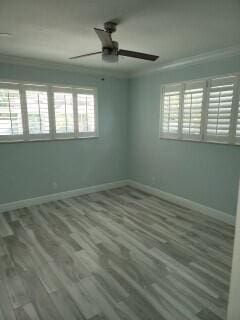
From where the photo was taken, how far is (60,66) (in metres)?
3.90

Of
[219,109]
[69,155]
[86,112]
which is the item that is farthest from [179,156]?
[69,155]

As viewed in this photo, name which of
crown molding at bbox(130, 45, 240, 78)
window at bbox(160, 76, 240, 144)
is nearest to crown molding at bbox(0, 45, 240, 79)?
crown molding at bbox(130, 45, 240, 78)

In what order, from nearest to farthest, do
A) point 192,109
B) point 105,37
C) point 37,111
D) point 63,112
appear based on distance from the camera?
1. point 105,37
2. point 192,109
3. point 37,111
4. point 63,112

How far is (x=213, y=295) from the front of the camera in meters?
1.96

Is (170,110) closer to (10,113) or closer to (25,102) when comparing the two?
(25,102)

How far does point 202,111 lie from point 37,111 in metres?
2.81

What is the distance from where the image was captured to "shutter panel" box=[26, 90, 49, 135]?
372cm

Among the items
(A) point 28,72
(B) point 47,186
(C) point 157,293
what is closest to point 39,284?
(C) point 157,293

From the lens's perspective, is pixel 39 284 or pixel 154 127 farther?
pixel 154 127

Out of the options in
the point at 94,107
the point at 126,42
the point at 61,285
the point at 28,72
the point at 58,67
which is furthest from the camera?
the point at 94,107

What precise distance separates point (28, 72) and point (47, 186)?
6.76 ft

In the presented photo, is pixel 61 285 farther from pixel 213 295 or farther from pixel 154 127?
pixel 154 127

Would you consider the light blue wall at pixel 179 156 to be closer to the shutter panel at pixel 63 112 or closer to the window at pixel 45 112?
the window at pixel 45 112

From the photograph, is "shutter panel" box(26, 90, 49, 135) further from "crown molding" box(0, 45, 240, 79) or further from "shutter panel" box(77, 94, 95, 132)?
"shutter panel" box(77, 94, 95, 132)
